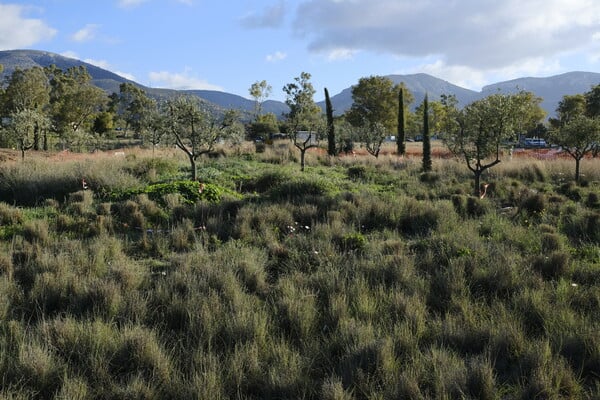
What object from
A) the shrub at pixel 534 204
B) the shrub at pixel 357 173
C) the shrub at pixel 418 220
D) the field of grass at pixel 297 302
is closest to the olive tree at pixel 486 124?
the shrub at pixel 534 204

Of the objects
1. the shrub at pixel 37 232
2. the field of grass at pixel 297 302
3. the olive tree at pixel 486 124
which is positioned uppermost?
the olive tree at pixel 486 124

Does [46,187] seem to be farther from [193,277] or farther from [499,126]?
[499,126]

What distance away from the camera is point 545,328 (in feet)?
14.8

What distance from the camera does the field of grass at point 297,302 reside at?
3.79 metres

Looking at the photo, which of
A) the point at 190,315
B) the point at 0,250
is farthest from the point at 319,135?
the point at 190,315

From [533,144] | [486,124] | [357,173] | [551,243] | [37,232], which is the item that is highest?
[533,144]

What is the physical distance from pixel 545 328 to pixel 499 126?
433 inches

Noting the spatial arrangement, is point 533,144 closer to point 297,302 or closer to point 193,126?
point 193,126

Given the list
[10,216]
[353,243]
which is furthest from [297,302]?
[10,216]

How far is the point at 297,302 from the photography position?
5188 mm

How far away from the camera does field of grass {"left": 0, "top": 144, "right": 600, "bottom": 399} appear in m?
3.79

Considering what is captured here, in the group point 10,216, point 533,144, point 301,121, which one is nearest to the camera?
point 10,216

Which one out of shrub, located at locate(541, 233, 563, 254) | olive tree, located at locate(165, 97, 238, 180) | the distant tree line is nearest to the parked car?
the distant tree line

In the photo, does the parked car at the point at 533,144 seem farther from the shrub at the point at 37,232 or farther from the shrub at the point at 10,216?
the shrub at the point at 37,232
